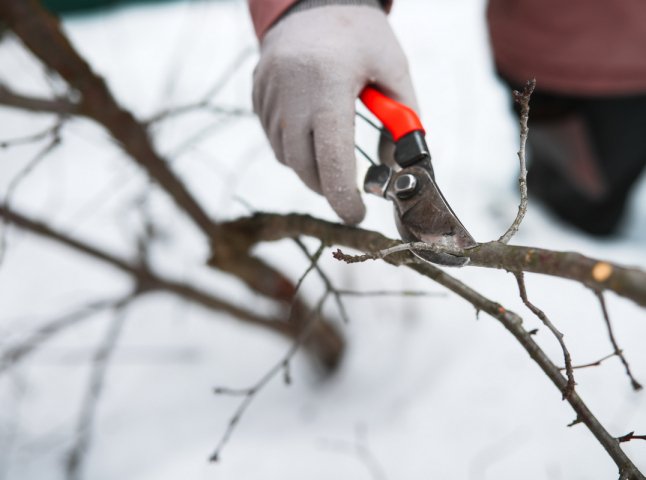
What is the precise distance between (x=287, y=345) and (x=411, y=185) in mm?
1356

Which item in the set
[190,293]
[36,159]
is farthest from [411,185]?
[190,293]

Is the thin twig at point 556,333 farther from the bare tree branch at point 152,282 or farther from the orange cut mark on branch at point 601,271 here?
the bare tree branch at point 152,282

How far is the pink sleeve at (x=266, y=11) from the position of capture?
1.02m

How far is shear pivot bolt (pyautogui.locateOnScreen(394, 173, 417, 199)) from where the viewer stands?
84 cm

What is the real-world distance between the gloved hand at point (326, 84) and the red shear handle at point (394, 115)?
5 centimetres

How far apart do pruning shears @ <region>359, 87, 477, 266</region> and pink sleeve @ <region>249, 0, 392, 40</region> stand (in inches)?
11.9

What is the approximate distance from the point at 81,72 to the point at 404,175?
78 centimetres

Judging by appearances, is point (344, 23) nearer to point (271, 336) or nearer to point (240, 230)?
point (240, 230)

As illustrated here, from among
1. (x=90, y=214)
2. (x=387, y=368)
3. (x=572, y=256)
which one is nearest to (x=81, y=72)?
(x=572, y=256)

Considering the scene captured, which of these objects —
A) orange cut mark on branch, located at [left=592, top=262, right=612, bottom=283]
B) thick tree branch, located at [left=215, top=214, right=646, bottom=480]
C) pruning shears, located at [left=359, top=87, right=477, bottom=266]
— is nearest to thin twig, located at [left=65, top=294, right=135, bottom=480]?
thick tree branch, located at [left=215, top=214, right=646, bottom=480]

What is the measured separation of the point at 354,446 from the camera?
155 centimetres

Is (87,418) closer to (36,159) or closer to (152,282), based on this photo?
(152,282)

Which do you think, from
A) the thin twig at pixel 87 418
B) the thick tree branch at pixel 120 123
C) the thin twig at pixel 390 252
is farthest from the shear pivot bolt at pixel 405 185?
the thin twig at pixel 87 418

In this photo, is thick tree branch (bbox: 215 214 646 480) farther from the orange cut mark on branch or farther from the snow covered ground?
the snow covered ground
